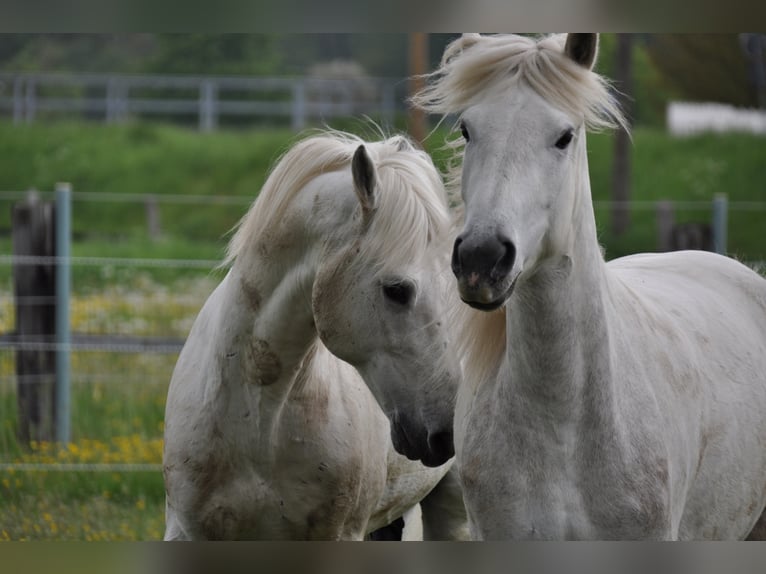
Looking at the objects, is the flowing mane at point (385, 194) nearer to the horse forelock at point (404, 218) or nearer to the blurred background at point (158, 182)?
the horse forelock at point (404, 218)

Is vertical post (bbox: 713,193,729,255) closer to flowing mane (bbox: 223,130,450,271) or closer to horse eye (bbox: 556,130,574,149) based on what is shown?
flowing mane (bbox: 223,130,450,271)

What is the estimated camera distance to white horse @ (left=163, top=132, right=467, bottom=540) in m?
3.04

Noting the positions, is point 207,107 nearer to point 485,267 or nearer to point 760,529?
point 760,529

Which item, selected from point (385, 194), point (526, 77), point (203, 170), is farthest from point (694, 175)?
point (526, 77)

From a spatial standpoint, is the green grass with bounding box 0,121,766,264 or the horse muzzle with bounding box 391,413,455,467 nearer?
the horse muzzle with bounding box 391,413,455,467

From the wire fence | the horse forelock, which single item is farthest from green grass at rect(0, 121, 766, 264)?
the horse forelock

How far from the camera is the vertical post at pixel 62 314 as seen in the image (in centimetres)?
664

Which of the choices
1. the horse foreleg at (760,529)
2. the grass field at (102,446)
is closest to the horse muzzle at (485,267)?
the horse foreleg at (760,529)

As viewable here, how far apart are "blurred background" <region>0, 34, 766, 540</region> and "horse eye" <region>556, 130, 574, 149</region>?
0.33m

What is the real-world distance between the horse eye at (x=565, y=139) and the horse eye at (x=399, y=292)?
78 centimetres

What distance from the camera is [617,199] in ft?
48.9

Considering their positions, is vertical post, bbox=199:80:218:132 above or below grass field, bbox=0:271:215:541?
above

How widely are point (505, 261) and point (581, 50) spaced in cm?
→ 58

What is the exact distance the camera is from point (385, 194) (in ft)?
10.1
